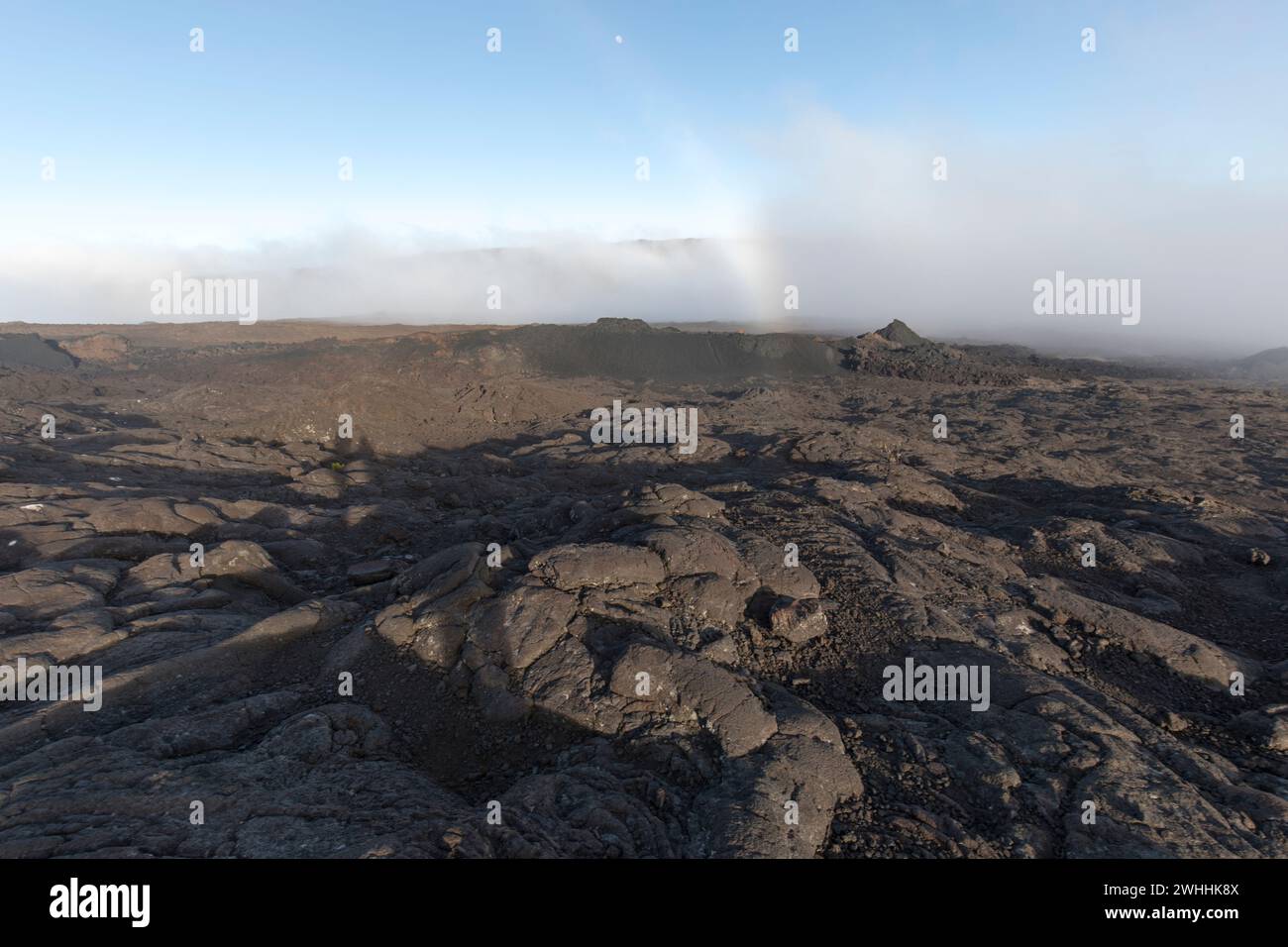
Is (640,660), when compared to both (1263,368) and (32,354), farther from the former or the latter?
(1263,368)

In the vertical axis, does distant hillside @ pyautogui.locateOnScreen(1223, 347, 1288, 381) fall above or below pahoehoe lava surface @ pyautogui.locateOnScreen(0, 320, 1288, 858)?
above

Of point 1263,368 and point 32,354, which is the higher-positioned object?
point 32,354

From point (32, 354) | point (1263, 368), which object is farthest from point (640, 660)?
point (1263, 368)

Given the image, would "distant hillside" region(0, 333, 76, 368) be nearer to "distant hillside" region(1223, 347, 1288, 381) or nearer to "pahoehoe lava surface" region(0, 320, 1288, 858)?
"pahoehoe lava surface" region(0, 320, 1288, 858)

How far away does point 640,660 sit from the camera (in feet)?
17.4

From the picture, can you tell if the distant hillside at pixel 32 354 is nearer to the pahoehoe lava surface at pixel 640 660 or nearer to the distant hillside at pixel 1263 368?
the pahoehoe lava surface at pixel 640 660

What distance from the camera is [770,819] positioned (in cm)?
396

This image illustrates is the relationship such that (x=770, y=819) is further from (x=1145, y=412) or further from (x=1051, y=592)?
(x=1145, y=412)

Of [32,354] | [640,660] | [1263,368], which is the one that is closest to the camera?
[640,660]

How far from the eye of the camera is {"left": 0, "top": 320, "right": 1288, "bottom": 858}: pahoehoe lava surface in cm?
395

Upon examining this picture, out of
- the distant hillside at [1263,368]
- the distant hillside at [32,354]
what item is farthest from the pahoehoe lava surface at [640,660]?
the distant hillside at [32,354]

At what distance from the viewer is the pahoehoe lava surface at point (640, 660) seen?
3.95m

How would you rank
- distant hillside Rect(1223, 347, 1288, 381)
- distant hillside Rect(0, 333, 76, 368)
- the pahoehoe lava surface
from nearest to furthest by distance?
the pahoehoe lava surface → distant hillside Rect(1223, 347, 1288, 381) → distant hillside Rect(0, 333, 76, 368)

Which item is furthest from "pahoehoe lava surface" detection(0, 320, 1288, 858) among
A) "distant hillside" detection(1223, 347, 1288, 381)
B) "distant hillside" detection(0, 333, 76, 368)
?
"distant hillside" detection(0, 333, 76, 368)
